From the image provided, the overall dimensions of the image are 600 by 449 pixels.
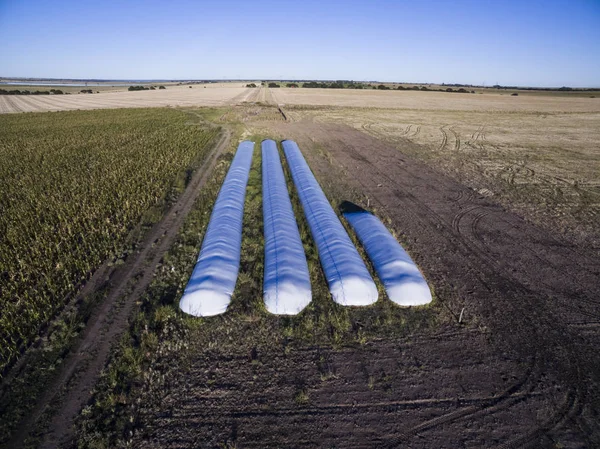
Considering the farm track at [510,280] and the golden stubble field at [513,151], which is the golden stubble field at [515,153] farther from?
the farm track at [510,280]

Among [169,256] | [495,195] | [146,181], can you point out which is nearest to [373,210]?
[495,195]

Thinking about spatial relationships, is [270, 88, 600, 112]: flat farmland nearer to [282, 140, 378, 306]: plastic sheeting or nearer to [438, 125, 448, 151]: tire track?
[438, 125, 448, 151]: tire track

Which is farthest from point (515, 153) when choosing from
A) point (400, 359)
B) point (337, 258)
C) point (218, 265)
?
point (218, 265)

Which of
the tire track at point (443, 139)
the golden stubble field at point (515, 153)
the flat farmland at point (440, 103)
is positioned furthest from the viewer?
the flat farmland at point (440, 103)

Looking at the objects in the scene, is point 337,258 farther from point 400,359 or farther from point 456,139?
point 456,139

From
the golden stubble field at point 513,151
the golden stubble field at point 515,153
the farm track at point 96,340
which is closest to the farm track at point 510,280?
the golden stubble field at point 515,153
